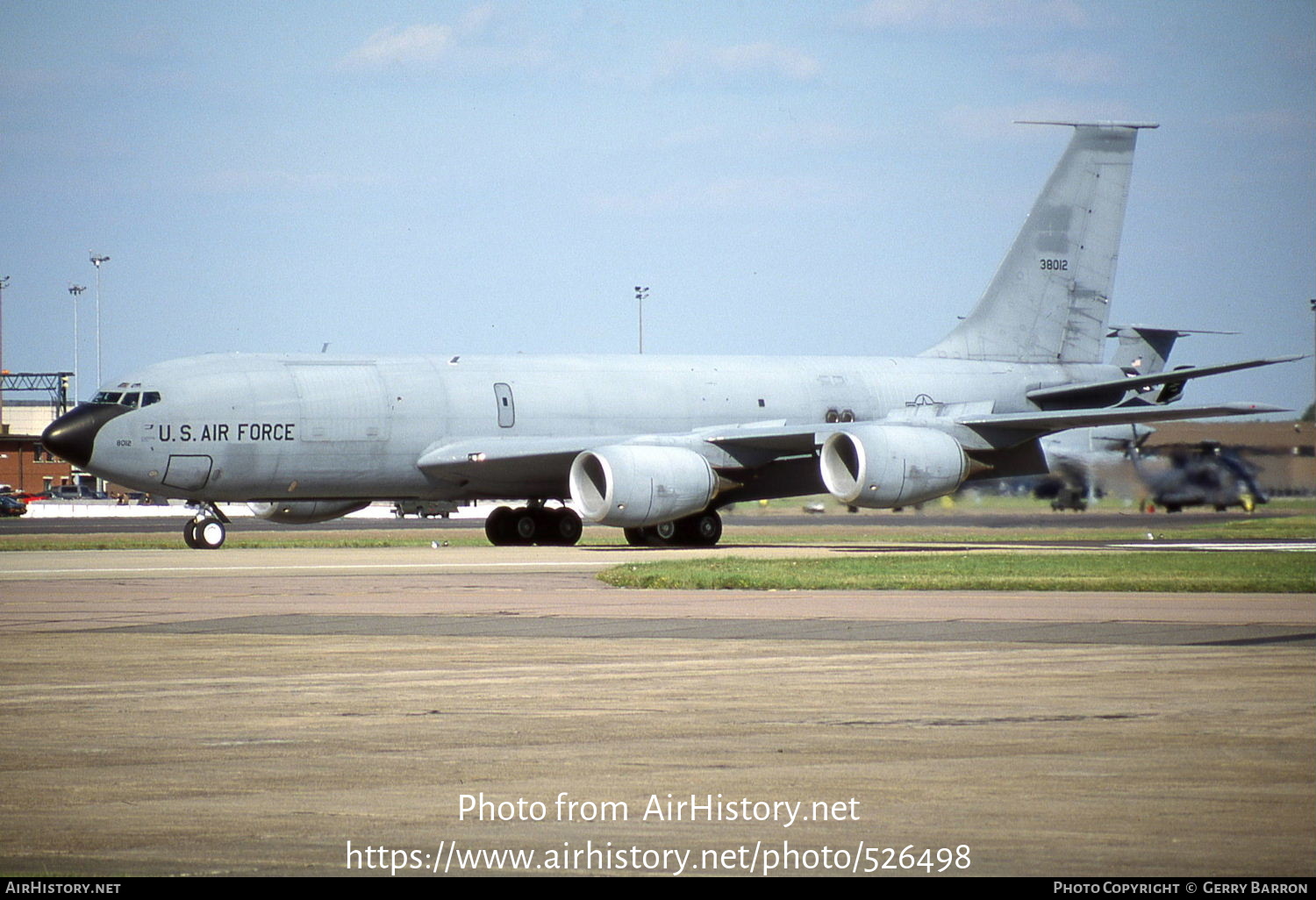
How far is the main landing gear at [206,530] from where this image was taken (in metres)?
35.5

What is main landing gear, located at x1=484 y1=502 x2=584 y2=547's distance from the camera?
1502 inches

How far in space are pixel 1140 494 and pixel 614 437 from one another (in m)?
12.3

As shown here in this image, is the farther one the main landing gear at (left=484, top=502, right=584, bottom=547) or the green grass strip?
the main landing gear at (left=484, top=502, right=584, bottom=547)

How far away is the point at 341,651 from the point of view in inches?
587

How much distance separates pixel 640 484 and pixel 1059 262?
49.6 feet

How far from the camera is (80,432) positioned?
33469mm

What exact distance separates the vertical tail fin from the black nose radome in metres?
19.6

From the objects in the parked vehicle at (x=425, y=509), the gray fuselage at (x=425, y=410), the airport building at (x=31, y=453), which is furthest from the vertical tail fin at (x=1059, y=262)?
the airport building at (x=31, y=453)

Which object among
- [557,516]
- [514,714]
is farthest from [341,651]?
[557,516]

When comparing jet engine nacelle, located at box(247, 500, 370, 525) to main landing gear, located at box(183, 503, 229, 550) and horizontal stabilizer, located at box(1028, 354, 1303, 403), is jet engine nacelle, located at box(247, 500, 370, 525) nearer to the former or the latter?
main landing gear, located at box(183, 503, 229, 550)

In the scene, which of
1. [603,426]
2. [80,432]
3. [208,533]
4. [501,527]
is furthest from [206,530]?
[603,426]

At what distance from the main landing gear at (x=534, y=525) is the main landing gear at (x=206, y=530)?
5.77 meters

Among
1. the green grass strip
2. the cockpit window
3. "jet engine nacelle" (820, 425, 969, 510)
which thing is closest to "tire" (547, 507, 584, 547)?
"jet engine nacelle" (820, 425, 969, 510)

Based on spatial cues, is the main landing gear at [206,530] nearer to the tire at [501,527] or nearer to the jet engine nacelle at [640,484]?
the tire at [501,527]
